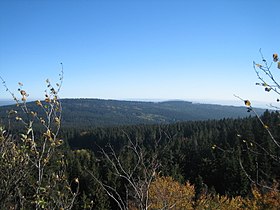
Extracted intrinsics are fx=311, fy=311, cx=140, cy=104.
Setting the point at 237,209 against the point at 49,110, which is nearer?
the point at 49,110

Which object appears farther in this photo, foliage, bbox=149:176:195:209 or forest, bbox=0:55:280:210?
foliage, bbox=149:176:195:209

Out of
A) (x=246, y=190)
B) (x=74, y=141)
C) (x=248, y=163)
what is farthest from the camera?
(x=74, y=141)

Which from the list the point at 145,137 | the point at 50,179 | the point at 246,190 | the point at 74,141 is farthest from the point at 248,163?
the point at 74,141

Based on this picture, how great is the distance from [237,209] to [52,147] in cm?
2509

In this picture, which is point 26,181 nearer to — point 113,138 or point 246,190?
point 246,190

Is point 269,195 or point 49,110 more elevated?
point 49,110

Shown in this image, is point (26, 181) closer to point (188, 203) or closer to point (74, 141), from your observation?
point (188, 203)

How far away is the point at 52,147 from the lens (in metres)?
4.74

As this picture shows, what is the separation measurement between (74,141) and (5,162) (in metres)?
111

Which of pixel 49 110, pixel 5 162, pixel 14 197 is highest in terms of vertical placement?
pixel 49 110

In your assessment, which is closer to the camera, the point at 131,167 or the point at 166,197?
the point at 166,197

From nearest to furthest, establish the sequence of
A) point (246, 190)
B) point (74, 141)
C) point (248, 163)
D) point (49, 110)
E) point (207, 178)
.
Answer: point (49, 110) → point (246, 190) → point (248, 163) → point (207, 178) → point (74, 141)

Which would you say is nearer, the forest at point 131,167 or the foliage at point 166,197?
the forest at point 131,167

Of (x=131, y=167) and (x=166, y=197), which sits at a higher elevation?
(x=166, y=197)
